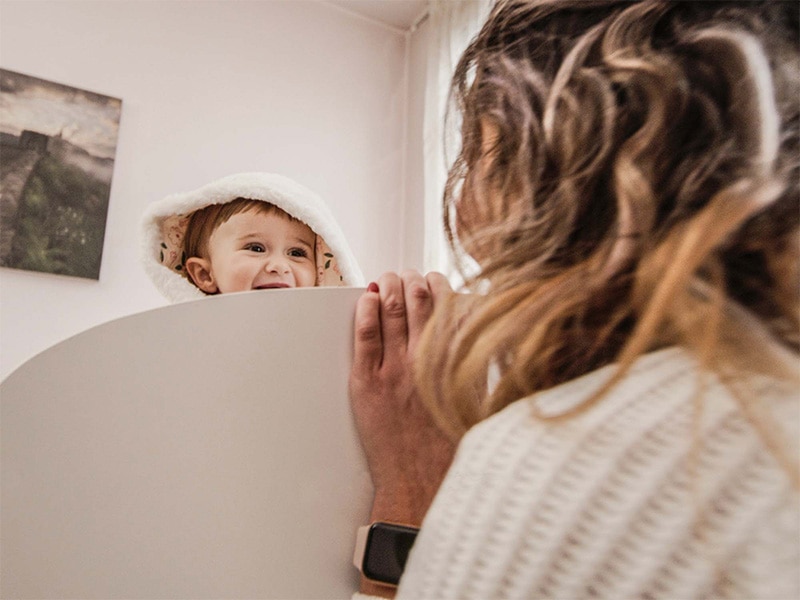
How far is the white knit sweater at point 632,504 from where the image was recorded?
0.33 metres

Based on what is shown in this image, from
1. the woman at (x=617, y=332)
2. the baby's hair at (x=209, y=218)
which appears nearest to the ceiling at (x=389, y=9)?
the baby's hair at (x=209, y=218)

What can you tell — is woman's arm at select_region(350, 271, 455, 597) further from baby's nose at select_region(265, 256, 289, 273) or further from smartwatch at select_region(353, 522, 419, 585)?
baby's nose at select_region(265, 256, 289, 273)

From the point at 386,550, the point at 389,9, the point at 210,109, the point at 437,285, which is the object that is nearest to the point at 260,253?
the point at 437,285

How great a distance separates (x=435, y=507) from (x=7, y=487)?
0.98 ft

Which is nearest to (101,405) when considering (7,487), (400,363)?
(7,487)

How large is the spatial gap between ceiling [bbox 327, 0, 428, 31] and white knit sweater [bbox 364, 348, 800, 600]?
2.37m

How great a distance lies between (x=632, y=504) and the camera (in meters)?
0.35

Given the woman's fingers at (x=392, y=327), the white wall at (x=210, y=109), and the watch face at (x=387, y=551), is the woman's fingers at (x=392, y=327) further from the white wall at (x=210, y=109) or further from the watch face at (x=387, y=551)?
the white wall at (x=210, y=109)

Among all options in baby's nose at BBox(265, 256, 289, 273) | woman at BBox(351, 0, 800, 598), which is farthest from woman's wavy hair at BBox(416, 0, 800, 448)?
baby's nose at BBox(265, 256, 289, 273)

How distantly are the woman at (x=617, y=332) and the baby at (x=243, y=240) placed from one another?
0.69 metres

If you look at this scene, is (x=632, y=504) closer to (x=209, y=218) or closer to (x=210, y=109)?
(x=209, y=218)

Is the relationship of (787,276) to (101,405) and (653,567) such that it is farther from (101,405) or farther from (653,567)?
(101,405)

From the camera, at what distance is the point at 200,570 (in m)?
0.50

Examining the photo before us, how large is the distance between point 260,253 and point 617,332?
2.87 feet
